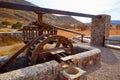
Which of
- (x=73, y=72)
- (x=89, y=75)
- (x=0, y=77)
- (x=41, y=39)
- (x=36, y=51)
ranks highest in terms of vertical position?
(x=41, y=39)

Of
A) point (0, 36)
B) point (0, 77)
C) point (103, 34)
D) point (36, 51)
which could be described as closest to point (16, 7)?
point (36, 51)

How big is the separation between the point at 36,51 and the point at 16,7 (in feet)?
4.93

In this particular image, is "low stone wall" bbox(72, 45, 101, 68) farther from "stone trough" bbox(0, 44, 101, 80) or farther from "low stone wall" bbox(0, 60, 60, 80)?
"low stone wall" bbox(0, 60, 60, 80)

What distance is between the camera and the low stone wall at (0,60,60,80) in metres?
2.85

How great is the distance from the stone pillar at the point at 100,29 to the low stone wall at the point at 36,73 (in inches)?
256

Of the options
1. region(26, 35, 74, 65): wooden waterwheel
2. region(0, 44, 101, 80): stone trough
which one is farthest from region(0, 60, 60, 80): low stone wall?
region(26, 35, 74, 65): wooden waterwheel

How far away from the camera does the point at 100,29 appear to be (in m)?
9.39

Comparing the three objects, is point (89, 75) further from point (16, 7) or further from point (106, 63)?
point (16, 7)

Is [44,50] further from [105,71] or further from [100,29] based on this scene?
[100,29]

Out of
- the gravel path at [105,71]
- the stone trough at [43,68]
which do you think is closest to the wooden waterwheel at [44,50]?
the stone trough at [43,68]

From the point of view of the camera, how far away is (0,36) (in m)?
10.6

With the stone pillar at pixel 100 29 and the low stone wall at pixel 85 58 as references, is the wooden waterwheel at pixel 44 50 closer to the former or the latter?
the low stone wall at pixel 85 58

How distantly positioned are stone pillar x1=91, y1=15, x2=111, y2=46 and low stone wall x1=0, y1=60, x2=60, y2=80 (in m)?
6.51

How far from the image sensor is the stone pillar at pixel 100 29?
9199 mm
